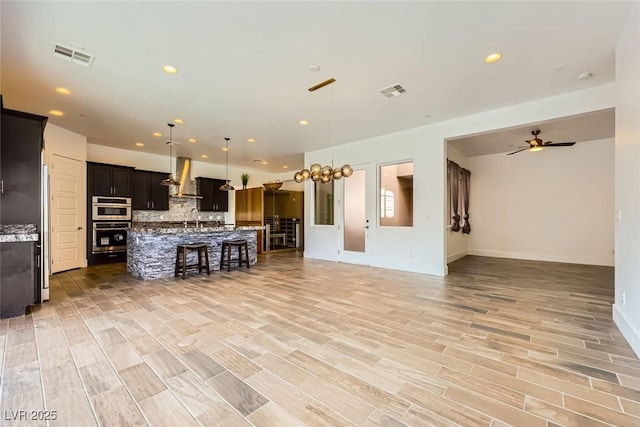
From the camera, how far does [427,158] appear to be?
5668 millimetres

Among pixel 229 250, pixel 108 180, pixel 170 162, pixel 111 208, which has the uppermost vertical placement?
pixel 170 162

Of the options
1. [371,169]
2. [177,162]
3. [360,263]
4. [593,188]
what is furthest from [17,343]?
[593,188]

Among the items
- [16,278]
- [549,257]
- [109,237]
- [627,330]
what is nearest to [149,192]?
[109,237]

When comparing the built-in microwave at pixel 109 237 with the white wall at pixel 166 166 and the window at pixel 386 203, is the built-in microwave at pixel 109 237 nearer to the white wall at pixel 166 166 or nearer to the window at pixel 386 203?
the white wall at pixel 166 166

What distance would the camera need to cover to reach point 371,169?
6.59 meters

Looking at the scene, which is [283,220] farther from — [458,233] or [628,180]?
[628,180]

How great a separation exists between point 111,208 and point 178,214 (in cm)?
196

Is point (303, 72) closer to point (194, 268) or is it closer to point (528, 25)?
point (528, 25)

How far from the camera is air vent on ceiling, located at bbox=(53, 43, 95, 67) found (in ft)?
9.90

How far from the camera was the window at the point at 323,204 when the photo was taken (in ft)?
24.6

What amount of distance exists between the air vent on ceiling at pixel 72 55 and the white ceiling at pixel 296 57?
8 cm

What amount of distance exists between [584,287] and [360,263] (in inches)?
160

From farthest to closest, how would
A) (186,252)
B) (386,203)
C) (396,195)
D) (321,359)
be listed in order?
(386,203)
(396,195)
(186,252)
(321,359)

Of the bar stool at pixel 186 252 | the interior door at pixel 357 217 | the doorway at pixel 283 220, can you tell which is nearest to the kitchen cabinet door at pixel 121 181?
the bar stool at pixel 186 252
